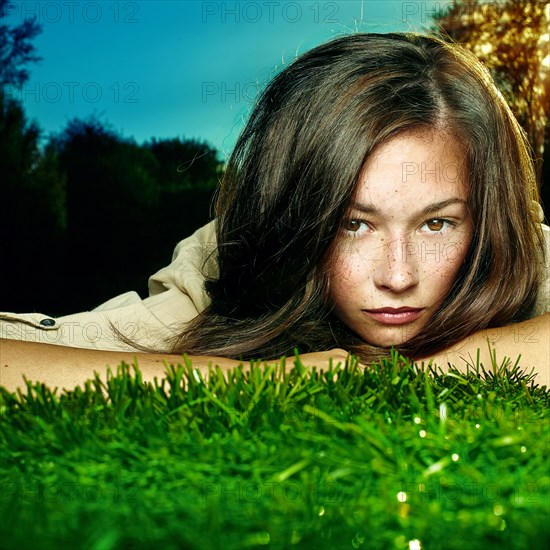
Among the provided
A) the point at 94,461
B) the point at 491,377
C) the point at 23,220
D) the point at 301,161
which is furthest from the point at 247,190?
the point at 23,220

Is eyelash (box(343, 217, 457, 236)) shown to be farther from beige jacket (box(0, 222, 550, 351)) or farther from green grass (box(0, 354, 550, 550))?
green grass (box(0, 354, 550, 550))

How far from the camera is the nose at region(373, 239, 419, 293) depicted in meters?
2.51

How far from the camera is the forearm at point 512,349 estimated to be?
2285 millimetres

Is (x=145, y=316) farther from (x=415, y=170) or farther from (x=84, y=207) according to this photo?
(x=84, y=207)

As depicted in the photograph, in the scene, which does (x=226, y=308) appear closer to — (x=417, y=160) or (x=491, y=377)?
(x=417, y=160)

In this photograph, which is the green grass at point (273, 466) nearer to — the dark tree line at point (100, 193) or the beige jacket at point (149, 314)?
the beige jacket at point (149, 314)

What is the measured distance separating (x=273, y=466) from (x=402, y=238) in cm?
142

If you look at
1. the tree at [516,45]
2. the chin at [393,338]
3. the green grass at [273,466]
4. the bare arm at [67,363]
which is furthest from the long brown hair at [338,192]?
the tree at [516,45]

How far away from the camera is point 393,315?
2.66 meters

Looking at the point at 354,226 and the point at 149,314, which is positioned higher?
the point at 354,226

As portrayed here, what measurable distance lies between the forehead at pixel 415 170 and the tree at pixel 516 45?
12.0 ft

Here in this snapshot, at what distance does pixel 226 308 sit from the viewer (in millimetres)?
3223

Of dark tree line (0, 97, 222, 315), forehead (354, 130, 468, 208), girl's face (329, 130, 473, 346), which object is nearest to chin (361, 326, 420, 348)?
girl's face (329, 130, 473, 346)

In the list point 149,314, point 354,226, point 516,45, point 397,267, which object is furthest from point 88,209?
point 397,267
